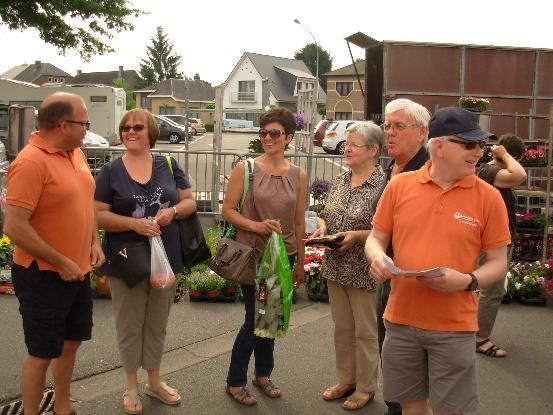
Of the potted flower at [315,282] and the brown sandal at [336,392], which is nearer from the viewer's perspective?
the brown sandal at [336,392]

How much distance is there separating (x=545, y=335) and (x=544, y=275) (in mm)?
1320

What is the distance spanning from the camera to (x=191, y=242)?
4207mm

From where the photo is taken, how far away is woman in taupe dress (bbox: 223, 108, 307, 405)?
4.14 metres

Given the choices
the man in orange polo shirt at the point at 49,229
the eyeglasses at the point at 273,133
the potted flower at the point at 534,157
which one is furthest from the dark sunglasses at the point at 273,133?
the potted flower at the point at 534,157

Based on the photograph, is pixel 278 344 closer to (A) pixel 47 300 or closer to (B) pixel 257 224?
(B) pixel 257 224

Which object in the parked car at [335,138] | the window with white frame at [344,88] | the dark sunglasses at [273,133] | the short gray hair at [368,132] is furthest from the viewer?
the window with white frame at [344,88]

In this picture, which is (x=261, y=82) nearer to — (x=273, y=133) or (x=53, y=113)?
(x=273, y=133)

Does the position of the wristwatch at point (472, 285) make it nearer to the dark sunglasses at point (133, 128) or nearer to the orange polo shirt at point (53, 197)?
the orange polo shirt at point (53, 197)

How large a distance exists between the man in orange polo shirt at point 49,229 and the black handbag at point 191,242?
0.70 metres

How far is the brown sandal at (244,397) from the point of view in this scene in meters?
4.24

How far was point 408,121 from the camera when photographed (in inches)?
137

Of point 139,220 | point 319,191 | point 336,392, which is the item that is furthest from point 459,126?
point 319,191

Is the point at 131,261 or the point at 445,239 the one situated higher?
the point at 445,239

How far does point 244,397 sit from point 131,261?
1.21 metres
